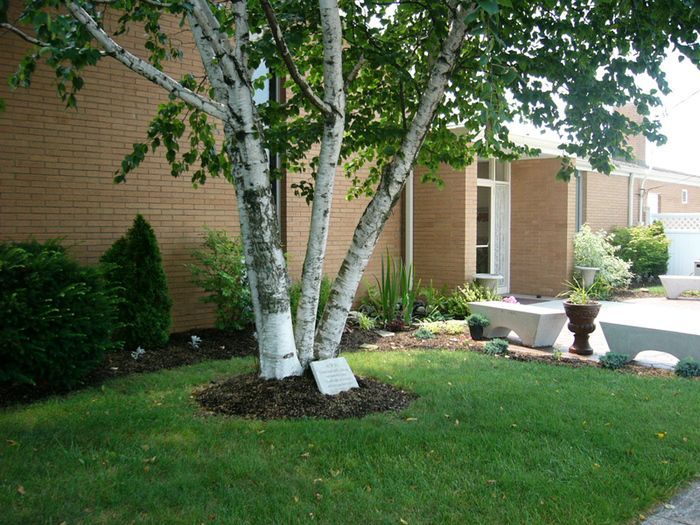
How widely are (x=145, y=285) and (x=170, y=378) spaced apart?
1534 millimetres

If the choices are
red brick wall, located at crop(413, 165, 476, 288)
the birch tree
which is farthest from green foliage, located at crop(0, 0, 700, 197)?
red brick wall, located at crop(413, 165, 476, 288)

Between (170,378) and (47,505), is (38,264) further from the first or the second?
(47,505)

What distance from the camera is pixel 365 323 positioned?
957 centimetres

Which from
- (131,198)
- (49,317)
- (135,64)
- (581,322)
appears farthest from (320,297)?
(135,64)

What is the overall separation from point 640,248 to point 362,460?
591 inches

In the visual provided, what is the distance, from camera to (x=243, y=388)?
18.2ft

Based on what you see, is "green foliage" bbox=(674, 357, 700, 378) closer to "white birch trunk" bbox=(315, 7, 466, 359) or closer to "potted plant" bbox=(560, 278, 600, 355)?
"potted plant" bbox=(560, 278, 600, 355)

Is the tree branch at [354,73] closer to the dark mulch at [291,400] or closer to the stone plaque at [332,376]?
the stone plaque at [332,376]

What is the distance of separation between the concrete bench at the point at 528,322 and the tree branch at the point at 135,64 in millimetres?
5173

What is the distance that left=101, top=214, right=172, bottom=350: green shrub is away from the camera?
293 inches

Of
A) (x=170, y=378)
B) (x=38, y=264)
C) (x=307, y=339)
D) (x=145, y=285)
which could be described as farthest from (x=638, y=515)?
(x=145, y=285)

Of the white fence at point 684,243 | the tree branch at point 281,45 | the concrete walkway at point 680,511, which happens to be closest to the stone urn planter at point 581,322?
the concrete walkway at point 680,511

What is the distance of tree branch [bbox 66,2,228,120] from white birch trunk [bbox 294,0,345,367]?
2.89ft

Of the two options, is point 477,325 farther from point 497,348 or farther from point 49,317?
point 49,317
